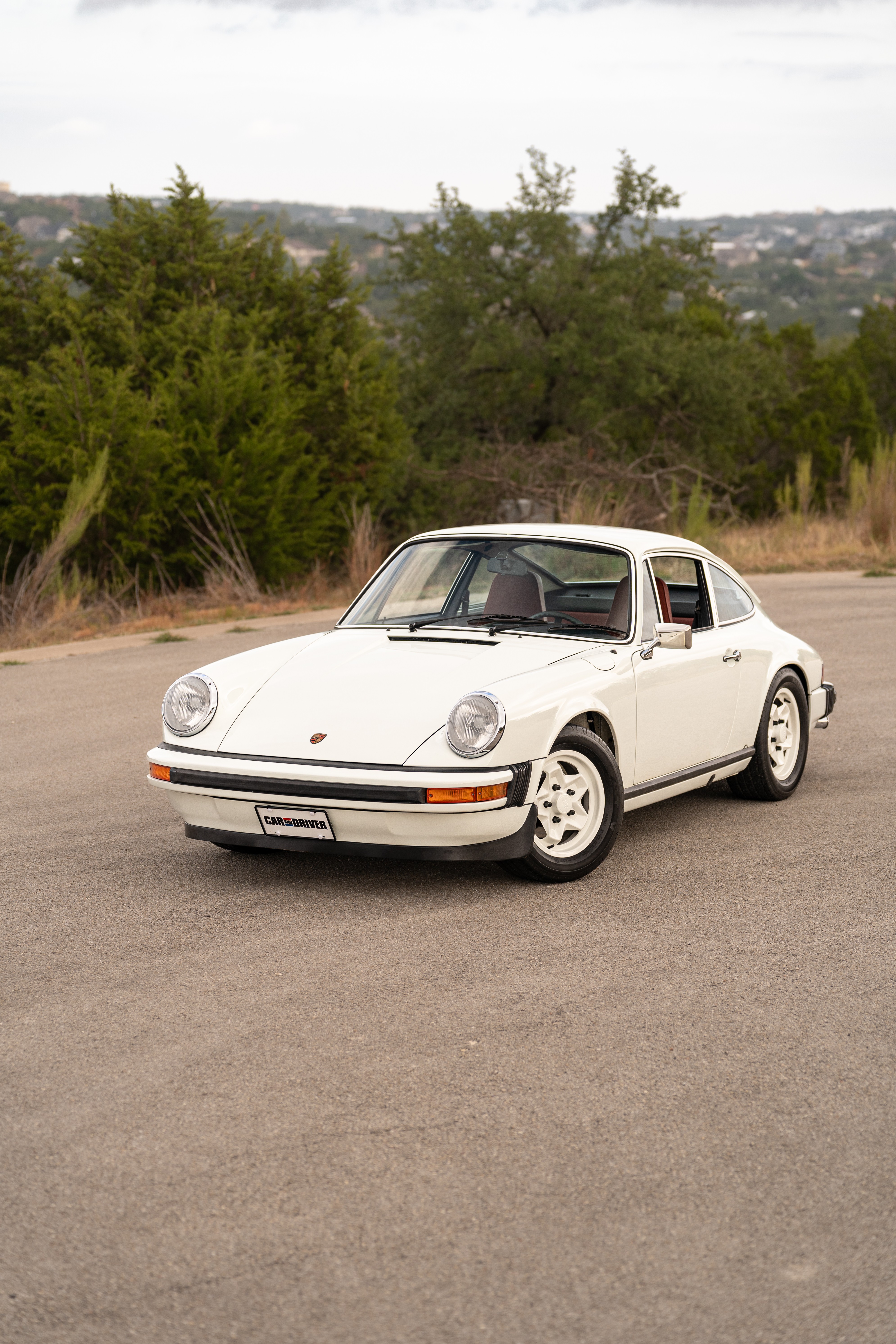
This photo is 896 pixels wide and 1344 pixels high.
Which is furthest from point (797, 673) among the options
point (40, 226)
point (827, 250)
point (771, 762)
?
point (827, 250)

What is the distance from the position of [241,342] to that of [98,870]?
52.6ft

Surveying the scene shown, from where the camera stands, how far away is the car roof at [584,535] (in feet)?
22.5

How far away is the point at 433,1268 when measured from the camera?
9.91ft

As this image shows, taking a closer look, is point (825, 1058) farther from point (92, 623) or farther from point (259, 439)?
point (259, 439)

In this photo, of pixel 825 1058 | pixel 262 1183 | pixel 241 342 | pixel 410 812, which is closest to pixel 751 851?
pixel 410 812

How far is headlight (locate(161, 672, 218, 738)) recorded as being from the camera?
607 cm

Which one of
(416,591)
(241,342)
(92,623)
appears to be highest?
(241,342)

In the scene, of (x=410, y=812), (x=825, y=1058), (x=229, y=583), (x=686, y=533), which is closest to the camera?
(x=825, y=1058)

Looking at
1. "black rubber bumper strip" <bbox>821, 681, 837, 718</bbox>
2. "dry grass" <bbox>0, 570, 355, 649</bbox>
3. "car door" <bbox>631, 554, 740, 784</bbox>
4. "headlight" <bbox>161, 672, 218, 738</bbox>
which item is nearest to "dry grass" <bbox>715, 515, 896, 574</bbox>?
"dry grass" <bbox>0, 570, 355, 649</bbox>

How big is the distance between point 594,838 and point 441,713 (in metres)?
0.88

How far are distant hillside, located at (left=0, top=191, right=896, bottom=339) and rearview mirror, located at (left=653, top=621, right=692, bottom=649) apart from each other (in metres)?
17.3

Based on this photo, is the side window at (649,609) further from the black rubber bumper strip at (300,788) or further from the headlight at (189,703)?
the headlight at (189,703)

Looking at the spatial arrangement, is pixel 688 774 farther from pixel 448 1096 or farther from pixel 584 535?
pixel 448 1096

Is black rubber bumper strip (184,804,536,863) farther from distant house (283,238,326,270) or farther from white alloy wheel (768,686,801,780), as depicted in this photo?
distant house (283,238,326,270)
